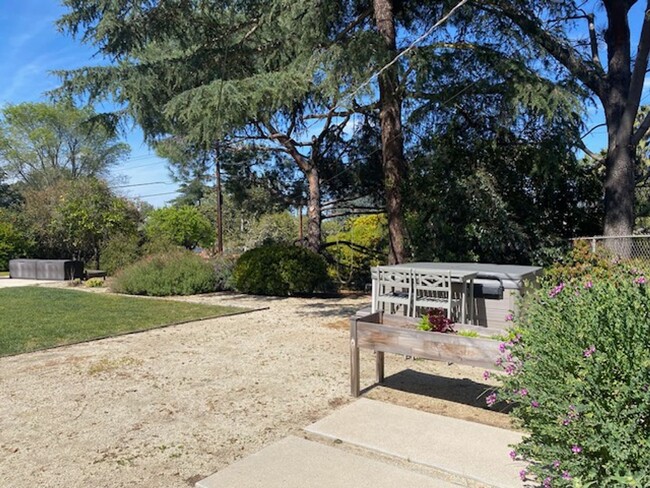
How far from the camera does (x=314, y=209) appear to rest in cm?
1223

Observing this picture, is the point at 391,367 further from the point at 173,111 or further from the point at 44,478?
the point at 173,111

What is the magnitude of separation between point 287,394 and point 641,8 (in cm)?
948

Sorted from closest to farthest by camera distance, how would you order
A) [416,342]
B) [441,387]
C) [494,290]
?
[416,342], [441,387], [494,290]

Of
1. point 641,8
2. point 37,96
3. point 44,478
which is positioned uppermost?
point 641,8

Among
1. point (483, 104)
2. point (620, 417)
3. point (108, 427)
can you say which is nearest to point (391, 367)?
point (108, 427)

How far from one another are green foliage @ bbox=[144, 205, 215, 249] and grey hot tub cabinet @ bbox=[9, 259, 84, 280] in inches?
200

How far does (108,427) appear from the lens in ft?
11.1

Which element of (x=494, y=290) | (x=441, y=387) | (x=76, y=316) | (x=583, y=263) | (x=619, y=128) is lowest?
(x=441, y=387)

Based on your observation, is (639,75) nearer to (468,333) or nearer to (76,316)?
(468,333)

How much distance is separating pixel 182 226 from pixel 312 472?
2190cm

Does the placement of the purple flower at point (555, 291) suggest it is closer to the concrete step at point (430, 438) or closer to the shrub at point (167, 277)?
the concrete step at point (430, 438)

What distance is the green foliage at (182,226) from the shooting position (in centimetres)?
2230

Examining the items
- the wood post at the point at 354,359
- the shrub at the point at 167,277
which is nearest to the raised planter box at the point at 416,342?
the wood post at the point at 354,359

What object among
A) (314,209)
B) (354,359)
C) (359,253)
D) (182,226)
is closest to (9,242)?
(182,226)
